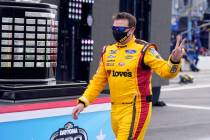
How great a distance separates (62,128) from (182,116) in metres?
8.08

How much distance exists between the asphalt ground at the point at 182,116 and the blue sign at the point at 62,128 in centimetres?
411

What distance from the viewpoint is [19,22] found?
5949 mm

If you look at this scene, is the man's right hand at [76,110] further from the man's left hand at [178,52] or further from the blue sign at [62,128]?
the man's left hand at [178,52]

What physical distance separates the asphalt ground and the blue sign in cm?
411

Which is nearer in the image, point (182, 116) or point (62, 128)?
point (62, 128)

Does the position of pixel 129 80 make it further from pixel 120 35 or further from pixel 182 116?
pixel 182 116

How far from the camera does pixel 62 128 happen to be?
5.80m

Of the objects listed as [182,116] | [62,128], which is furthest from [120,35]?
[182,116]

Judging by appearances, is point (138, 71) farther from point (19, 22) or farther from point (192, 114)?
point (192, 114)

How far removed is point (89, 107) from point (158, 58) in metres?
1.21

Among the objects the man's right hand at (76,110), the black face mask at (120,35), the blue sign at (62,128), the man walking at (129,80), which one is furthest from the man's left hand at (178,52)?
the blue sign at (62,128)

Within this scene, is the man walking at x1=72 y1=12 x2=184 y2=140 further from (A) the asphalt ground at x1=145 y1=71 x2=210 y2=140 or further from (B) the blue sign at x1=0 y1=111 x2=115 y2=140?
(A) the asphalt ground at x1=145 y1=71 x2=210 y2=140

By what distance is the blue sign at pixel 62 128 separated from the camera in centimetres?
529

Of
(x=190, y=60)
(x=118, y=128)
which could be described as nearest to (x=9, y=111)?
(x=118, y=128)
